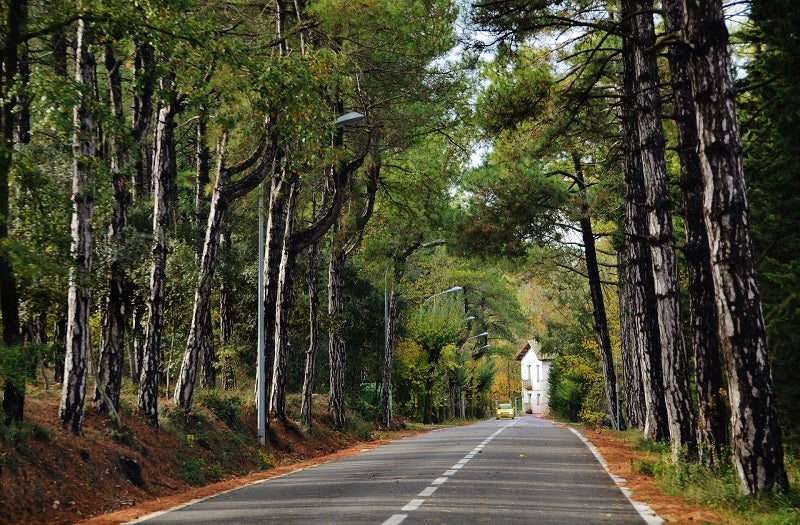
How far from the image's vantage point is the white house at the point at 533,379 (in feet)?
470

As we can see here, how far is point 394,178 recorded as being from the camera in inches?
1337

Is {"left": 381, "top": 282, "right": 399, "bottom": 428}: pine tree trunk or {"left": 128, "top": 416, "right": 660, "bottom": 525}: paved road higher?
{"left": 381, "top": 282, "right": 399, "bottom": 428}: pine tree trunk

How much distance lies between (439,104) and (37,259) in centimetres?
1830

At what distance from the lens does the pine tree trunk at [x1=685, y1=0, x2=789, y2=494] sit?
35.9 feet

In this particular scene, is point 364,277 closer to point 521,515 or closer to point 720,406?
point 720,406

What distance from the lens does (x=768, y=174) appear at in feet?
51.4

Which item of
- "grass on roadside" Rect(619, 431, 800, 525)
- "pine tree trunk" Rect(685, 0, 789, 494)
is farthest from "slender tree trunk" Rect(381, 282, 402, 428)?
"pine tree trunk" Rect(685, 0, 789, 494)

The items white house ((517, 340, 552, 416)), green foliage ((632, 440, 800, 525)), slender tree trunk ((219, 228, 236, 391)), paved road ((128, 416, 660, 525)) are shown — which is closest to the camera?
green foliage ((632, 440, 800, 525))

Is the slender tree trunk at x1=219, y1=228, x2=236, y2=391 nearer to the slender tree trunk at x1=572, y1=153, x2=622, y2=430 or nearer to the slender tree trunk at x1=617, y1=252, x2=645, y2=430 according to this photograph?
the slender tree trunk at x1=572, y1=153, x2=622, y2=430

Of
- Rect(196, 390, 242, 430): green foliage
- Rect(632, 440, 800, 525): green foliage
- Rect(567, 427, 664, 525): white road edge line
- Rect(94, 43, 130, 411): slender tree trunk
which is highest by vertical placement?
Rect(94, 43, 130, 411): slender tree trunk

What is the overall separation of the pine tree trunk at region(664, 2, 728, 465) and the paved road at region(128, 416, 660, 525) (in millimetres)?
1818

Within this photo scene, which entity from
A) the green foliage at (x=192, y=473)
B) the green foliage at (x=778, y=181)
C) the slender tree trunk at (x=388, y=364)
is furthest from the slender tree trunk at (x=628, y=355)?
the green foliage at (x=192, y=473)

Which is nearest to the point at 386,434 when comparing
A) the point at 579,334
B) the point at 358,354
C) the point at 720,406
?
the point at 358,354

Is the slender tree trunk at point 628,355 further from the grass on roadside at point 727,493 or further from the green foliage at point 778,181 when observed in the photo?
the grass on roadside at point 727,493
